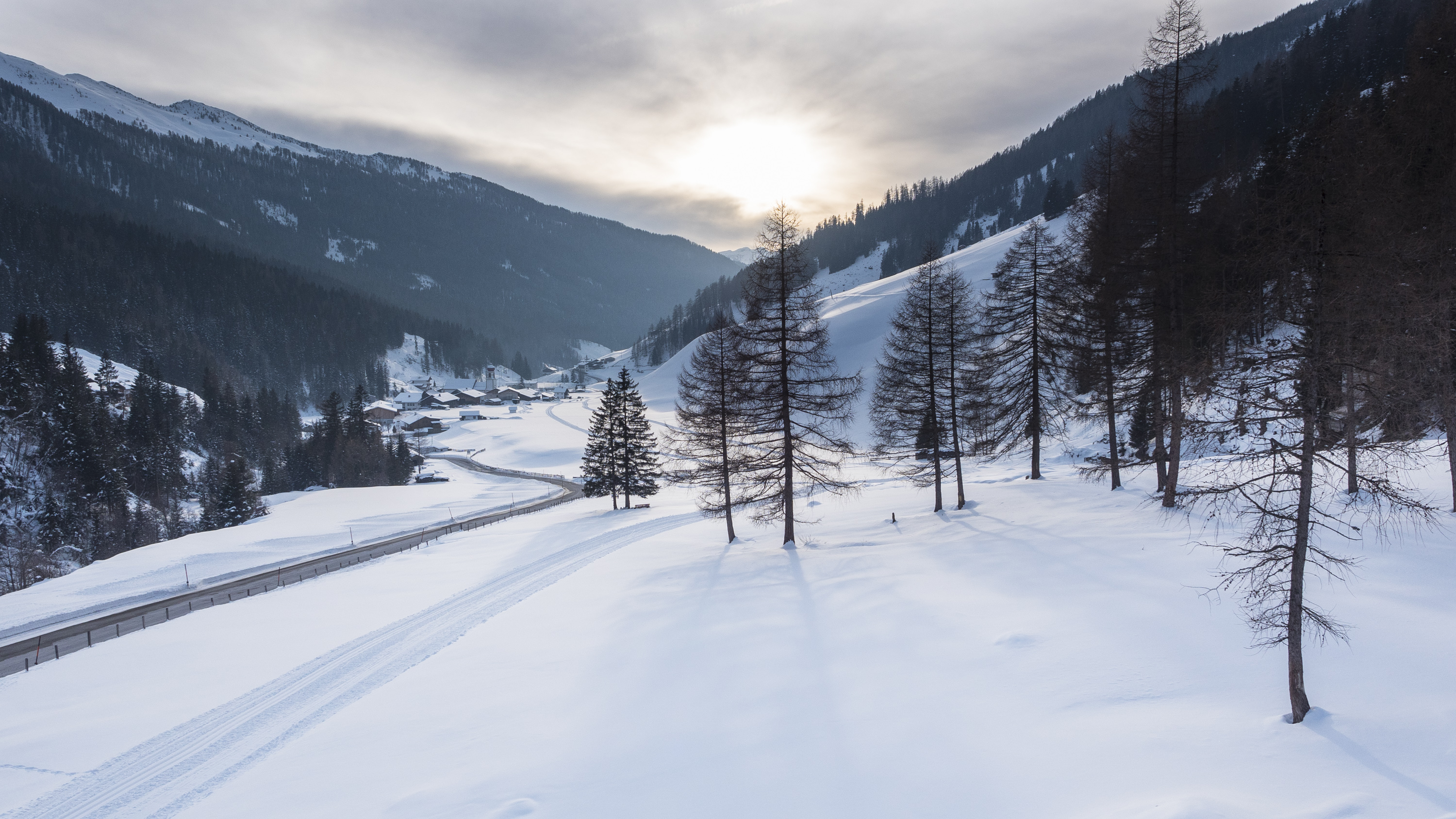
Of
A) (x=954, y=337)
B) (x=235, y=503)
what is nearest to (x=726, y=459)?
(x=954, y=337)

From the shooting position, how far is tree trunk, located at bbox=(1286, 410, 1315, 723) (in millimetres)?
6363

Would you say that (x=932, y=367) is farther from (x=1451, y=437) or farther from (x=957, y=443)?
(x=1451, y=437)

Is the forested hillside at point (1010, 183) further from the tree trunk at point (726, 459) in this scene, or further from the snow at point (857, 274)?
the tree trunk at point (726, 459)

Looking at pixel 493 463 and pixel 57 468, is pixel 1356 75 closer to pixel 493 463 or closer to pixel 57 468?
pixel 493 463

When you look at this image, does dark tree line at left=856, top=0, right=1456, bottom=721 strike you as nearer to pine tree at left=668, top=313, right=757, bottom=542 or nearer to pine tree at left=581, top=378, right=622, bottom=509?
pine tree at left=668, top=313, right=757, bottom=542

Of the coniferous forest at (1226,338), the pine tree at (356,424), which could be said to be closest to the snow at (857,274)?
the pine tree at (356,424)

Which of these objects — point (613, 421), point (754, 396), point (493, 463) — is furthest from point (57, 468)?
point (754, 396)

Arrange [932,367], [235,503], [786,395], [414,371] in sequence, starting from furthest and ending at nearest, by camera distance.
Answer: [414,371] → [235,503] → [932,367] → [786,395]

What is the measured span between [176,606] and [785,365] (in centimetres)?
2857

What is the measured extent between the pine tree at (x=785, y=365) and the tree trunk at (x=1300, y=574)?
12261 millimetres

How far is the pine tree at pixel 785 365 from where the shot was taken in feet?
62.3

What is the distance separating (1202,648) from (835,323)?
305 feet

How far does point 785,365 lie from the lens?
1934 centimetres

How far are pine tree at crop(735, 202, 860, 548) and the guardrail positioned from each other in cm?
2287
